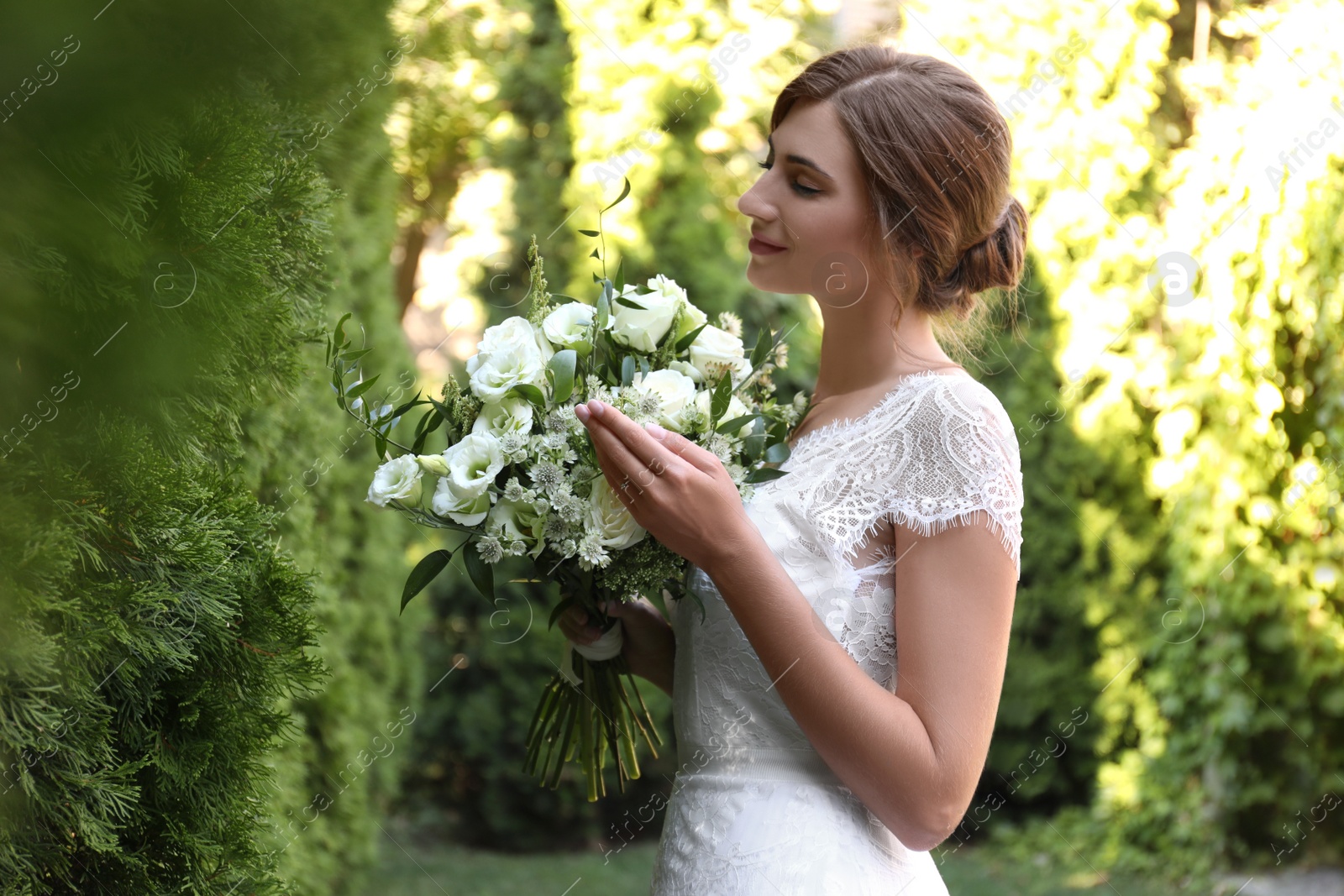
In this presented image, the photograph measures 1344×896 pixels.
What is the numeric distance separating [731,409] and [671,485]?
0.39 m

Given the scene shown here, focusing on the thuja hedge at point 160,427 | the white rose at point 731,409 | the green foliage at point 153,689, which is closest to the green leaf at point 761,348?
the white rose at point 731,409

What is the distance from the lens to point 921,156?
1.84 metres

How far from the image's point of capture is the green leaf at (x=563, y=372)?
1.74 meters

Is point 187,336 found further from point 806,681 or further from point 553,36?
point 553,36

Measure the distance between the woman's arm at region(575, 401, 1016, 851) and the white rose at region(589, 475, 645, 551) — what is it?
7cm

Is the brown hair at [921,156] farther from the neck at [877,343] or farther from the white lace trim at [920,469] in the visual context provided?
the white lace trim at [920,469]

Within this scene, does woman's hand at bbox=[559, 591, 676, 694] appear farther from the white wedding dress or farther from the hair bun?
the hair bun

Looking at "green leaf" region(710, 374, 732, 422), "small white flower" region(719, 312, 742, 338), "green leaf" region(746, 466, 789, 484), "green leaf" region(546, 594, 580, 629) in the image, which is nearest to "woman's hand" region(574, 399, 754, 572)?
"green leaf" region(710, 374, 732, 422)

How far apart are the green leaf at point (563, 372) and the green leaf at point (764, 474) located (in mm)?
398

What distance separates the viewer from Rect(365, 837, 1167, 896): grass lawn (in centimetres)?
479

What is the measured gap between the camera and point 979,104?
1.89 metres

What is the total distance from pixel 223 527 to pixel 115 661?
0.23m

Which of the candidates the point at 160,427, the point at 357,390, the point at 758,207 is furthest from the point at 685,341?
the point at 160,427

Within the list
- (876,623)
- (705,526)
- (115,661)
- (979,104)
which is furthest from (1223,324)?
(115,661)
